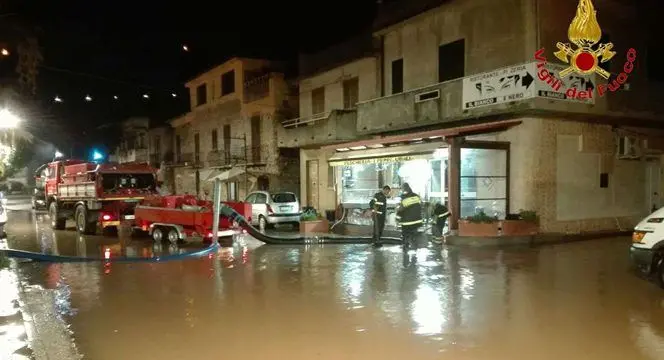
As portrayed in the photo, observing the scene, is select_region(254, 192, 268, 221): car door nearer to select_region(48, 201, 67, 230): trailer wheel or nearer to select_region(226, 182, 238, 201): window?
select_region(48, 201, 67, 230): trailer wheel

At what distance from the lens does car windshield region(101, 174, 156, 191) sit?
2023 cm

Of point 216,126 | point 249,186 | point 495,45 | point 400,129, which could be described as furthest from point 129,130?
point 495,45

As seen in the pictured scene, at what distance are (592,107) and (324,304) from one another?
11612 mm

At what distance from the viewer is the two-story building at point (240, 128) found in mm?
28812

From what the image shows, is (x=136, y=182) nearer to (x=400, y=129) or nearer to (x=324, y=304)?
(x=400, y=129)

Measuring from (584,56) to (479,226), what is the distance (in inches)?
205

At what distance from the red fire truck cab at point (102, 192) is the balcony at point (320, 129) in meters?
6.87

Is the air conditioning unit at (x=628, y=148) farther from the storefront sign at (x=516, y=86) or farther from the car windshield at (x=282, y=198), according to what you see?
the car windshield at (x=282, y=198)

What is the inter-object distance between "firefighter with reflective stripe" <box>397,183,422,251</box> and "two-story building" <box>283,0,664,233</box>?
231cm

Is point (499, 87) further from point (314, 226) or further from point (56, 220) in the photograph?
point (56, 220)

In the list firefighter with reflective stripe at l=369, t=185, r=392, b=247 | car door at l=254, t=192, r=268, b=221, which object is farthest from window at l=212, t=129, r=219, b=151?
firefighter with reflective stripe at l=369, t=185, r=392, b=247

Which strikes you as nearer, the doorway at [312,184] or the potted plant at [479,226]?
the potted plant at [479,226]

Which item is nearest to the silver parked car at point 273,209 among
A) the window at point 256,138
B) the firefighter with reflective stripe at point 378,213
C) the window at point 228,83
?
the firefighter with reflective stripe at point 378,213

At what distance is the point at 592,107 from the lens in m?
16.1
